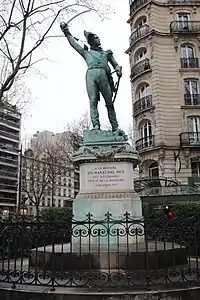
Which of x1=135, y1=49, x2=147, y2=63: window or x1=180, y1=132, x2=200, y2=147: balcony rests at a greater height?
x1=135, y1=49, x2=147, y2=63: window

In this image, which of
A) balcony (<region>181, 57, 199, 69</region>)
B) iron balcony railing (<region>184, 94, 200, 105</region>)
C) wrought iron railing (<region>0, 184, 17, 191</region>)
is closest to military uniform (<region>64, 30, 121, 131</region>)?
iron balcony railing (<region>184, 94, 200, 105</region>)

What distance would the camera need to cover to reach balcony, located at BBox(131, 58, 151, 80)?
120 feet

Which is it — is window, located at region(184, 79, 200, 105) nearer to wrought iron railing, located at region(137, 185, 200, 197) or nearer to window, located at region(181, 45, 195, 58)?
window, located at region(181, 45, 195, 58)

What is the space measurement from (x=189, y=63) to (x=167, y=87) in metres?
3.95

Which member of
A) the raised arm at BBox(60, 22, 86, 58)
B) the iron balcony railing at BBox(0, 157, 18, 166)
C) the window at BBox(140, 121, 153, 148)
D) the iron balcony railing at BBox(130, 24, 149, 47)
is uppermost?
the iron balcony railing at BBox(130, 24, 149, 47)

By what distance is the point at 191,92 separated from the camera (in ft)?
117

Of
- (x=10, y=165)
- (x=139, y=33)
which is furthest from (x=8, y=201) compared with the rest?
(x=139, y=33)

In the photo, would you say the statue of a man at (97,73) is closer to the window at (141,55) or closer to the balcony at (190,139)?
the balcony at (190,139)

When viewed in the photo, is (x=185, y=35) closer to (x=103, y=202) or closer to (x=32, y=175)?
(x=32, y=175)

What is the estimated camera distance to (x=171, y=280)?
6.55m

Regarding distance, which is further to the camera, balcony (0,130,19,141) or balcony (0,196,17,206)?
balcony (0,196,17,206)

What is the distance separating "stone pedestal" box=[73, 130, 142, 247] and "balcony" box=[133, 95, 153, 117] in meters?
26.5

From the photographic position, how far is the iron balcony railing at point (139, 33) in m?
37.5

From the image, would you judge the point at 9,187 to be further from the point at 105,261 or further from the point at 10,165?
the point at 105,261
